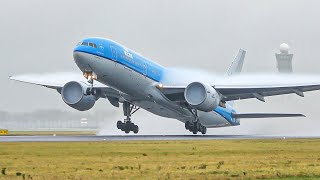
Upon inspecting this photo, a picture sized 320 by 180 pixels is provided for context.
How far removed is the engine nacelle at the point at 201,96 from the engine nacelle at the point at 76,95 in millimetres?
8850

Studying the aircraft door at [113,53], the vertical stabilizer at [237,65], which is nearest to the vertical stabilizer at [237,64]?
the vertical stabilizer at [237,65]

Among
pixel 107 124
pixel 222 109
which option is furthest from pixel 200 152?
pixel 107 124

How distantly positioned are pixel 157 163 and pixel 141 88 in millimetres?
30200

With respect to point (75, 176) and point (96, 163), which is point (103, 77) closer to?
point (96, 163)

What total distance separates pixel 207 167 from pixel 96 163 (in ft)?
14.6

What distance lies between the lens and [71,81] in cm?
6212

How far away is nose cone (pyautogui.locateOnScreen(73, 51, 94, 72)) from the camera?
54125 mm

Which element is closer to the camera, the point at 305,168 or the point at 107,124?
the point at 305,168

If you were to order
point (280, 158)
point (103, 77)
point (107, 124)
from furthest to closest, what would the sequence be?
1. point (107, 124)
2. point (103, 77)
3. point (280, 158)

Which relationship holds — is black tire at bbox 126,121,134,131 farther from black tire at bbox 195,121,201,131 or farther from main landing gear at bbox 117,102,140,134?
black tire at bbox 195,121,201,131

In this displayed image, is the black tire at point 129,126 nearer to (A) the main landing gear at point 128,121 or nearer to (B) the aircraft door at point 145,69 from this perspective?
(A) the main landing gear at point 128,121

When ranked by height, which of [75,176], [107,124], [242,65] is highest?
[242,65]

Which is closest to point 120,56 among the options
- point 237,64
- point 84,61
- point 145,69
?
point 84,61

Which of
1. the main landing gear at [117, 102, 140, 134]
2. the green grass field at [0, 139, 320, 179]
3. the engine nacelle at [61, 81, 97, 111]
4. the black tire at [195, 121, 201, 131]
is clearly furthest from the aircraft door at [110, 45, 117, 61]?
the green grass field at [0, 139, 320, 179]
